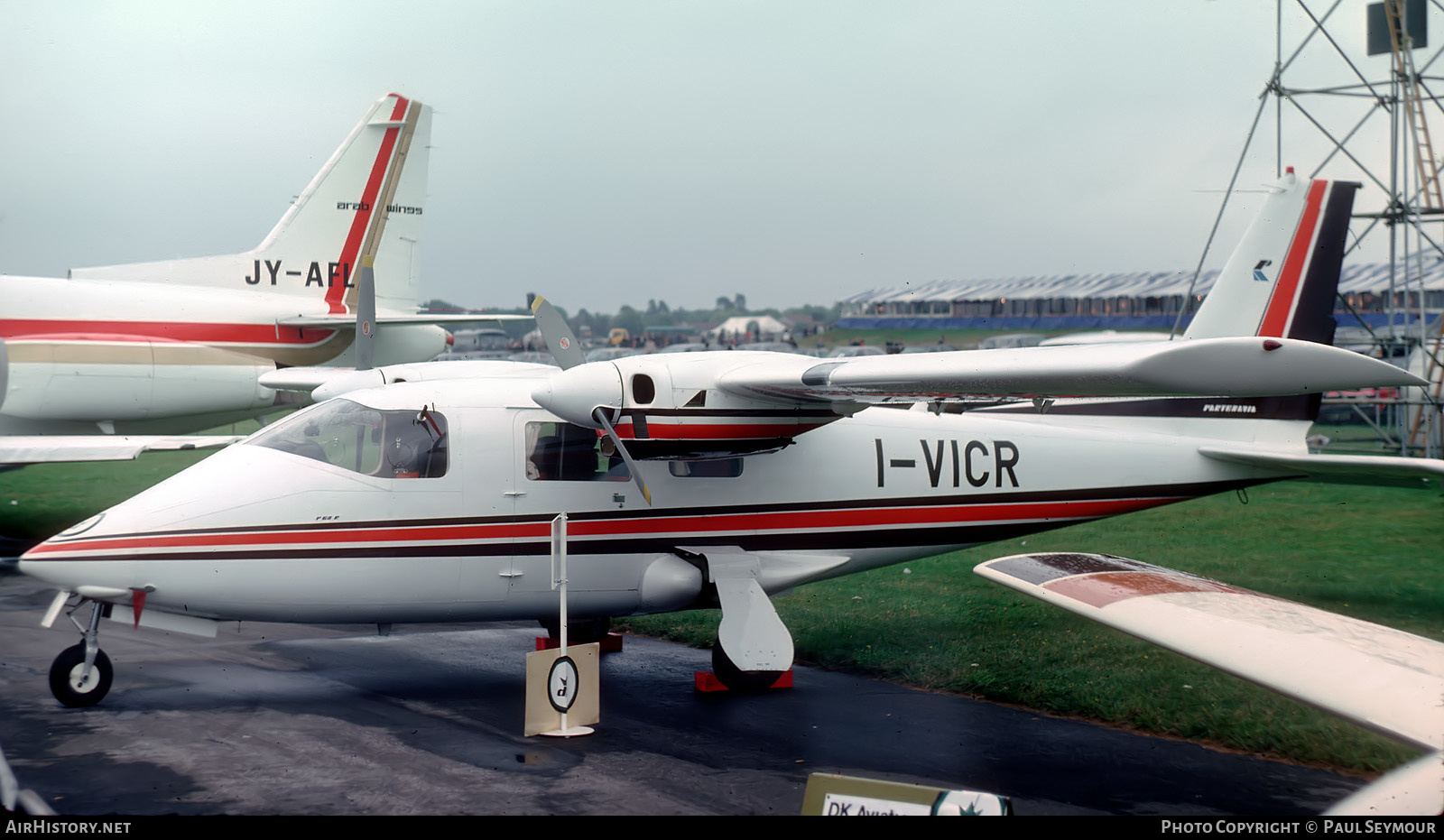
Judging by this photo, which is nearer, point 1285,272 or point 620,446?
point 620,446

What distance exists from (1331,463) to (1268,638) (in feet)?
14.6

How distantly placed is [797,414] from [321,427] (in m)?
3.59

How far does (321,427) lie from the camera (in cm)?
828

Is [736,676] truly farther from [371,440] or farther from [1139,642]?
[1139,642]

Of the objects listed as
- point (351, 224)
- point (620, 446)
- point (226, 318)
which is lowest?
point (620, 446)

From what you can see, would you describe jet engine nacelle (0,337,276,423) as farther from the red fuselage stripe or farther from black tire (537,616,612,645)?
black tire (537,616,612,645)

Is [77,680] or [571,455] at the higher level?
[571,455]

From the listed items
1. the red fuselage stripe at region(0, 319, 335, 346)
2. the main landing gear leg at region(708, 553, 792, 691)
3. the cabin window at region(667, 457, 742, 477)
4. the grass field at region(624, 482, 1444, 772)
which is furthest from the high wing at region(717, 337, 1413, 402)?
the red fuselage stripe at region(0, 319, 335, 346)

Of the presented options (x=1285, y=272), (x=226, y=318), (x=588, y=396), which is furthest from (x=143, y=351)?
(x=1285, y=272)

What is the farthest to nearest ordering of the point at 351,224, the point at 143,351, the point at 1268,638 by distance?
1. the point at 351,224
2. the point at 143,351
3. the point at 1268,638

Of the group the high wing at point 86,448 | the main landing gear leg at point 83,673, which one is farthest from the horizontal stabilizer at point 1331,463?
the high wing at point 86,448

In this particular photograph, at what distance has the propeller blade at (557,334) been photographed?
9148 mm

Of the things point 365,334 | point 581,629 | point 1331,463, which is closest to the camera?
point 1331,463

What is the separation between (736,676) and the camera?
8719mm
